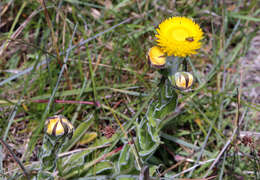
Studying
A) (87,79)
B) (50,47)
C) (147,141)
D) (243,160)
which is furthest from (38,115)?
(243,160)

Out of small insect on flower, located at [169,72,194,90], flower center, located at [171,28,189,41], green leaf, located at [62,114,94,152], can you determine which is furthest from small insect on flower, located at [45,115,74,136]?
flower center, located at [171,28,189,41]

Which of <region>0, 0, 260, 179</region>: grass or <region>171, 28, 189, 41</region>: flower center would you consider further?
<region>0, 0, 260, 179</region>: grass

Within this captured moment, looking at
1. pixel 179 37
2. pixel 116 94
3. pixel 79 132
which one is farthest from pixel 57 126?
pixel 116 94

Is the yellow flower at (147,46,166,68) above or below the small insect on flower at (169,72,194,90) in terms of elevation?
above

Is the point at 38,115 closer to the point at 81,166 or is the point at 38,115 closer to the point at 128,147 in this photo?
the point at 81,166

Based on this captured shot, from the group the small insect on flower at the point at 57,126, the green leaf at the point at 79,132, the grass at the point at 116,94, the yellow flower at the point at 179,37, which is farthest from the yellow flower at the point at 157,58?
the green leaf at the point at 79,132

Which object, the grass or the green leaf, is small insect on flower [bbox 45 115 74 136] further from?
the green leaf

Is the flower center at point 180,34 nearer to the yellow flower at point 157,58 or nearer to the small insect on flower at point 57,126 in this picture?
the yellow flower at point 157,58
